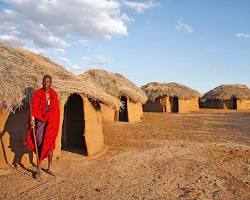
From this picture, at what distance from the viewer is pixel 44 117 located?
691 cm

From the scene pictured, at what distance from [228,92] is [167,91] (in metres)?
9.16

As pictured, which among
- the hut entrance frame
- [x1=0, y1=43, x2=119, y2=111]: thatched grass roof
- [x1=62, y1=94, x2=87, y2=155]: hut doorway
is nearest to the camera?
[x1=0, y1=43, x2=119, y2=111]: thatched grass roof

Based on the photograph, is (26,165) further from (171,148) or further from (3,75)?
(171,148)

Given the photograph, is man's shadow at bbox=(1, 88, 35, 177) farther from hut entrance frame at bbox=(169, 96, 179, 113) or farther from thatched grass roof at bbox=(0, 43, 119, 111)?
hut entrance frame at bbox=(169, 96, 179, 113)

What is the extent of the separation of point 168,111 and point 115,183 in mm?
22286

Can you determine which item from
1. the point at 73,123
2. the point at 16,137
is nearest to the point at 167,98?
the point at 73,123

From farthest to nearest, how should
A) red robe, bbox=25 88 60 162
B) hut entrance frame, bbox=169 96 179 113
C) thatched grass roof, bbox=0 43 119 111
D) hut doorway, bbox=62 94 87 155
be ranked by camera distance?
hut entrance frame, bbox=169 96 179 113 → hut doorway, bbox=62 94 87 155 → thatched grass roof, bbox=0 43 119 111 → red robe, bbox=25 88 60 162

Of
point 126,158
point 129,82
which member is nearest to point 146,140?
point 126,158

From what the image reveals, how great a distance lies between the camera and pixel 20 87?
25.2 ft

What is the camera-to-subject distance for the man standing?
681 cm

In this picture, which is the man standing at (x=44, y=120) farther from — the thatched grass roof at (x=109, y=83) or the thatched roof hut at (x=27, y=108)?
the thatched grass roof at (x=109, y=83)

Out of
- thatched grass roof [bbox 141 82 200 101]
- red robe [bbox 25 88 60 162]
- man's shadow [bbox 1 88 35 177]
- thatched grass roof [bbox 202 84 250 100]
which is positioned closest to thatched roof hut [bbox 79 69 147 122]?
thatched grass roof [bbox 141 82 200 101]

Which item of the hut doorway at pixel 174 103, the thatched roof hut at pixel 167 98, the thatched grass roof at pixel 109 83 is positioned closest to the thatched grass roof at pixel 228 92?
the thatched roof hut at pixel 167 98

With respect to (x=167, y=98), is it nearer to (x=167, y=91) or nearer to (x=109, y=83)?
(x=167, y=91)
